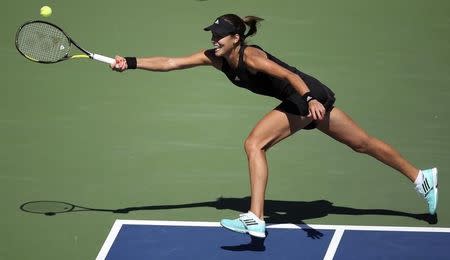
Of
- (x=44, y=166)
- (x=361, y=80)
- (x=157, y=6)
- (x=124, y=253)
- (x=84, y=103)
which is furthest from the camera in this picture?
(x=157, y=6)

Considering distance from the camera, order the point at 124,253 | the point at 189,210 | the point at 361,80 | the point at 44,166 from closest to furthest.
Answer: the point at 124,253 → the point at 189,210 → the point at 44,166 → the point at 361,80

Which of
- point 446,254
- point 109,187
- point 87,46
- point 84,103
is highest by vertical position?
point 87,46

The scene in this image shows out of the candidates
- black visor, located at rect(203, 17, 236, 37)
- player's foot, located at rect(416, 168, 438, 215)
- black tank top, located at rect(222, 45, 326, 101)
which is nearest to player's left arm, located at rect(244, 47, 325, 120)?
black tank top, located at rect(222, 45, 326, 101)

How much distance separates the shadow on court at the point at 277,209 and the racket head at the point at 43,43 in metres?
1.38

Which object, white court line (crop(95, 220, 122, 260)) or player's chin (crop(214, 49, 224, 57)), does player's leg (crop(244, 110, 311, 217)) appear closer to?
player's chin (crop(214, 49, 224, 57))

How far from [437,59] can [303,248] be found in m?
4.42

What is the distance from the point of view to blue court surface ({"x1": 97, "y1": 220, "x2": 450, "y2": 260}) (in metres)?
7.06

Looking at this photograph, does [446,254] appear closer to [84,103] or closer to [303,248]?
[303,248]

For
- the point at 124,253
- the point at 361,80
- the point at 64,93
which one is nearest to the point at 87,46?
the point at 64,93

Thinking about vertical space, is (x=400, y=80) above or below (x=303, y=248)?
above

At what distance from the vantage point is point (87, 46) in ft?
35.3

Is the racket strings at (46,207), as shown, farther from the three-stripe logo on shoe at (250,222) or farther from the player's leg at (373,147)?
the player's leg at (373,147)

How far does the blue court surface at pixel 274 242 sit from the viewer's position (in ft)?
23.2

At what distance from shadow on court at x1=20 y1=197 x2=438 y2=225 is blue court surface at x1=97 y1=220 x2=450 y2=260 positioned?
Answer: 183 mm
